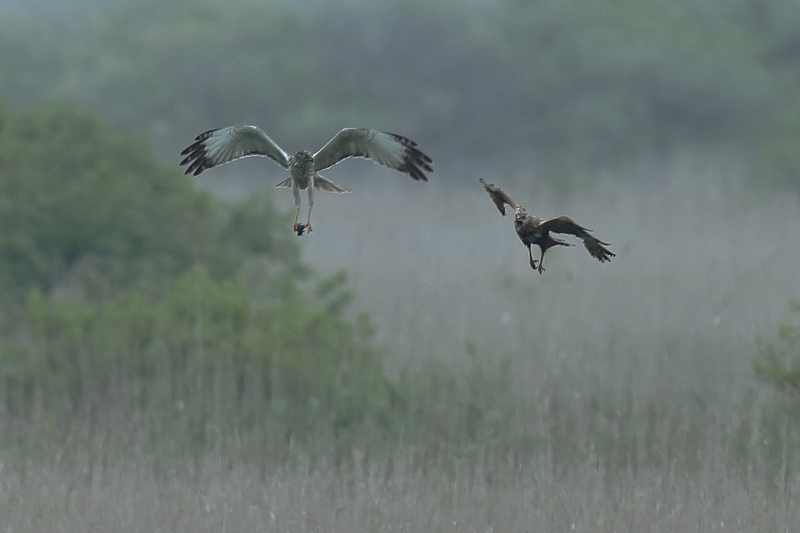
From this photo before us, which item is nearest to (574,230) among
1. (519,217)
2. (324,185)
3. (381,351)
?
(519,217)

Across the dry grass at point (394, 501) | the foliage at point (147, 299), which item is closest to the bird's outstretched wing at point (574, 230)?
the dry grass at point (394, 501)

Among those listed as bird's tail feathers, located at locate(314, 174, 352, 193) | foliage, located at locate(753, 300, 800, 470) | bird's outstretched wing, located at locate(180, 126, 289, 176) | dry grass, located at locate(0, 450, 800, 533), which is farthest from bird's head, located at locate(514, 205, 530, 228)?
foliage, located at locate(753, 300, 800, 470)

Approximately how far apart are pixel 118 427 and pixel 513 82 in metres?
18.9

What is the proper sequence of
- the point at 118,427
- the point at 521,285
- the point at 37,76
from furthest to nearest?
the point at 37,76 < the point at 521,285 < the point at 118,427

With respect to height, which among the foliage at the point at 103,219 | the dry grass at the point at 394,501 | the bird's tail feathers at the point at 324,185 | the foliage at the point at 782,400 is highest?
the foliage at the point at 103,219

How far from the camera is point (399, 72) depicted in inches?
1053

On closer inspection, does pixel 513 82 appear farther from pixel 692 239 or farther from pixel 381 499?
pixel 381 499

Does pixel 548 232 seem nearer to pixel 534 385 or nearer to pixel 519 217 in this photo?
pixel 519 217

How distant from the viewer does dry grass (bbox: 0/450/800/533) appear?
286 inches

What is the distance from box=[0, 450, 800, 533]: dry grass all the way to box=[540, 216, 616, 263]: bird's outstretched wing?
305 cm

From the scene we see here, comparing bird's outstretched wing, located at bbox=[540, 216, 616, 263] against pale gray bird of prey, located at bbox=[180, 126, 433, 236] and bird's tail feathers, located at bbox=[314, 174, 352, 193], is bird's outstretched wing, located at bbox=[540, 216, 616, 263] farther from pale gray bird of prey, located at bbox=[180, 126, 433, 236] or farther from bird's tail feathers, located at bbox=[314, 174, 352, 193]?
bird's tail feathers, located at bbox=[314, 174, 352, 193]

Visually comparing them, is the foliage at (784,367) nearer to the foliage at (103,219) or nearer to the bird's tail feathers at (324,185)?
the bird's tail feathers at (324,185)

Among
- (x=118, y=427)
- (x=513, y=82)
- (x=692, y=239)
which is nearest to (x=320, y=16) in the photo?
(x=513, y=82)

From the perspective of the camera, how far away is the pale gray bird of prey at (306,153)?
19.9 feet
